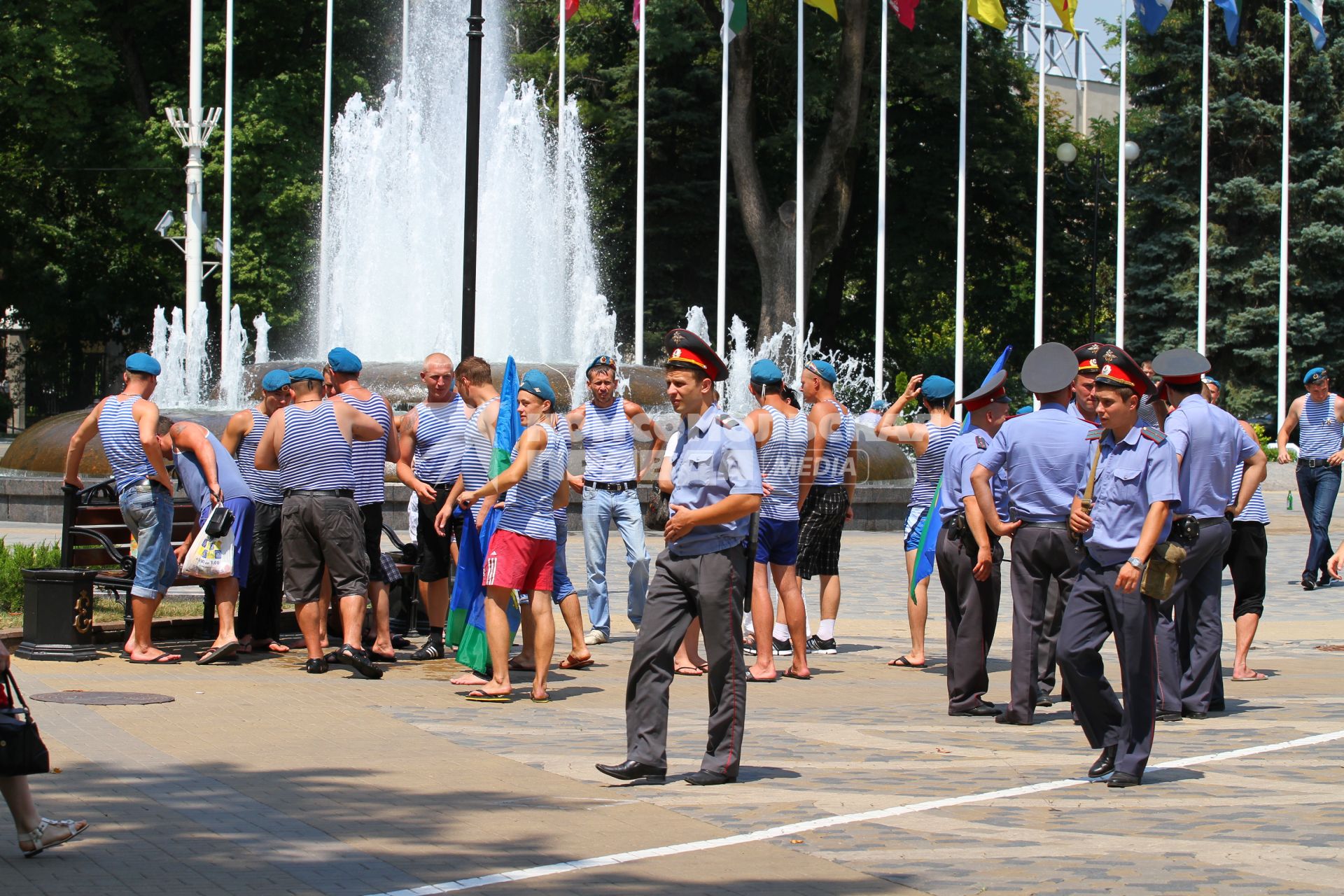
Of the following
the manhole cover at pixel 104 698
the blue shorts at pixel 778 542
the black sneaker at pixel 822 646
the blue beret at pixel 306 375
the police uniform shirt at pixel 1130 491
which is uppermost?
the blue beret at pixel 306 375

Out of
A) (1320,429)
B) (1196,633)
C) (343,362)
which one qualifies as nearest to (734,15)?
(1320,429)

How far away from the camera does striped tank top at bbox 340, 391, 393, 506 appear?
10.6 metres

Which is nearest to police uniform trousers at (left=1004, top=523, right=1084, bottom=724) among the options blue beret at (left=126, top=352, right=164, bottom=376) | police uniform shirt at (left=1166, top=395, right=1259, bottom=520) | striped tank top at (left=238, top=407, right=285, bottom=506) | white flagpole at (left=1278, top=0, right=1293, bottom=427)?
police uniform shirt at (left=1166, top=395, right=1259, bottom=520)

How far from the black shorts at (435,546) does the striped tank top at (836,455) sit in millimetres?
2373

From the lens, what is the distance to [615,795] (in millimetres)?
6996

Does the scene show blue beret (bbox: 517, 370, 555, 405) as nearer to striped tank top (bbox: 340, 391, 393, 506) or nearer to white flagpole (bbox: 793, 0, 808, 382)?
striped tank top (bbox: 340, 391, 393, 506)

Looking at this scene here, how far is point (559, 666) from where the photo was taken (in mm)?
10891

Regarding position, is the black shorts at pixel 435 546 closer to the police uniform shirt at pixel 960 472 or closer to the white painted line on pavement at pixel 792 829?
the police uniform shirt at pixel 960 472

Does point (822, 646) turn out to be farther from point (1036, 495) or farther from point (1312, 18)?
point (1312, 18)

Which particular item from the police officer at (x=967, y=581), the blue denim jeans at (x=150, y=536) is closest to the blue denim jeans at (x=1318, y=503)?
the police officer at (x=967, y=581)

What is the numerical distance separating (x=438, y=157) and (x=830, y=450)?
25.3m

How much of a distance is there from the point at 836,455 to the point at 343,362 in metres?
3.21

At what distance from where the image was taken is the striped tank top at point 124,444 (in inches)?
404

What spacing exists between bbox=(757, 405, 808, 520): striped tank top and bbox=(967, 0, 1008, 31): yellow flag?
23097mm
